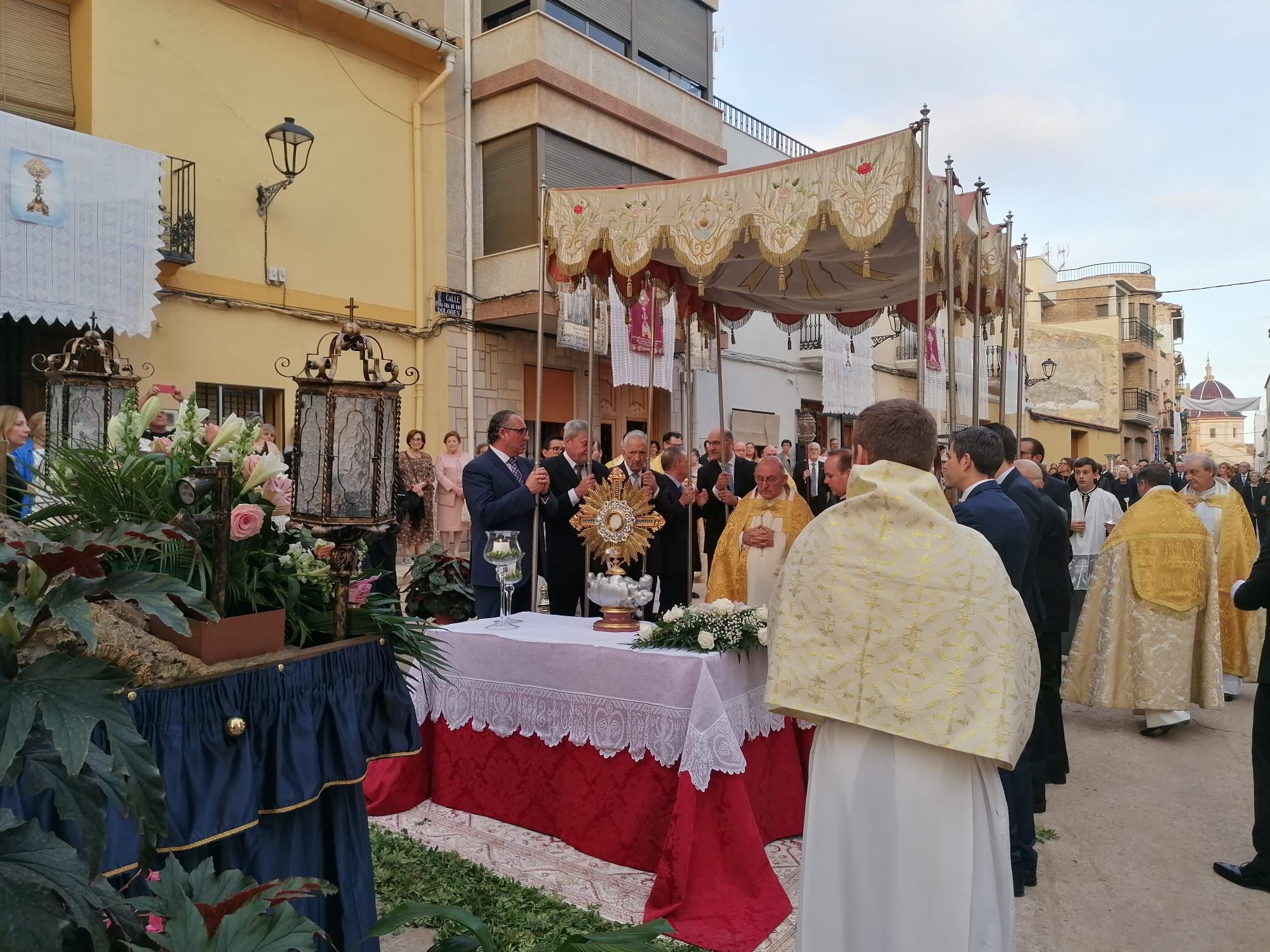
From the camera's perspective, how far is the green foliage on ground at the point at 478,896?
10.2 feet

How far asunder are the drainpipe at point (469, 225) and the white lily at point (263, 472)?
10.5m

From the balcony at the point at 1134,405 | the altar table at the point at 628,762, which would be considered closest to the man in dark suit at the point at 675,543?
the altar table at the point at 628,762

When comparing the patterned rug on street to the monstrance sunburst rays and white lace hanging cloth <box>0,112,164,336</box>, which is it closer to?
the monstrance sunburst rays

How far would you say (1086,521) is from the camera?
8789 mm

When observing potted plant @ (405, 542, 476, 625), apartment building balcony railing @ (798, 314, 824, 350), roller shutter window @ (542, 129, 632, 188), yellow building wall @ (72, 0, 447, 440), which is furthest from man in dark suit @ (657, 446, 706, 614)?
apartment building balcony railing @ (798, 314, 824, 350)

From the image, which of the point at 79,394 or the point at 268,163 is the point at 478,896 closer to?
the point at 79,394

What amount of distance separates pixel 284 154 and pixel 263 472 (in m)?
9.25

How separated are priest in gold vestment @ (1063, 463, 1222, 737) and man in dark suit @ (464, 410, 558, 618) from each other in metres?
3.82

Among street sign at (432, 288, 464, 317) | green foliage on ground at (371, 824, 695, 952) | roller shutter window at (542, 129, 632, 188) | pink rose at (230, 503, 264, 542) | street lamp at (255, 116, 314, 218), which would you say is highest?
roller shutter window at (542, 129, 632, 188)

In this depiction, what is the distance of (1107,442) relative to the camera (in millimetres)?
39719

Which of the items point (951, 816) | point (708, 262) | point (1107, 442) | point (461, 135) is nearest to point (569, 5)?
point (461, 135)

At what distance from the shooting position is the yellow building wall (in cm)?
970

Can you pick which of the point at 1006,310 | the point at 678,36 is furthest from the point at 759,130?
the point at 1006,310

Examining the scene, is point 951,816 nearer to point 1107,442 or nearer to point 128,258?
point 128,258
